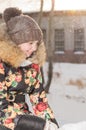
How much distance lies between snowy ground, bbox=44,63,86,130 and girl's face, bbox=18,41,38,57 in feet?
31.5

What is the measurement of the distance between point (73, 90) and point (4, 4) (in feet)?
19.8

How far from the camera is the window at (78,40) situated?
24.0 metres

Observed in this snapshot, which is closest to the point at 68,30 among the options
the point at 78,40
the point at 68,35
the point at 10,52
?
the point at 68,35

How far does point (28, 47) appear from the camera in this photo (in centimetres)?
379

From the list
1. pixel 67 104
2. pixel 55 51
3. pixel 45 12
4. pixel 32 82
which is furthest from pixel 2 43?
pixel 55 51

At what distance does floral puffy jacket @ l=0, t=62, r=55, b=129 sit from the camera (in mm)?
3637

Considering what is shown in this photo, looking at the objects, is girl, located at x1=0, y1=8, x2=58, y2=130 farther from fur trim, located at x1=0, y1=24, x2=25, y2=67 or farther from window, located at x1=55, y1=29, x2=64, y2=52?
window, located at x1=55, y1=29, x2=64, y2=52

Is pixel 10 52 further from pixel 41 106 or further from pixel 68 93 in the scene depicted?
pixel 68 93

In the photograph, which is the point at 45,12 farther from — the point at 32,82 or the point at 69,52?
the point at 32,82

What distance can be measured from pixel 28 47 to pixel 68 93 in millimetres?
15639

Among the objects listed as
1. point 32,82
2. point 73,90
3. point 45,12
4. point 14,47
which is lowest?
point 73,90

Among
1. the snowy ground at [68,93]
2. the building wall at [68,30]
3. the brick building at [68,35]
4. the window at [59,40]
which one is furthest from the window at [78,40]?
the snowy ground at [68,93]

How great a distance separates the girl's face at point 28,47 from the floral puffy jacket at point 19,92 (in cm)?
14

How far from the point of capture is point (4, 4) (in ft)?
73.9
